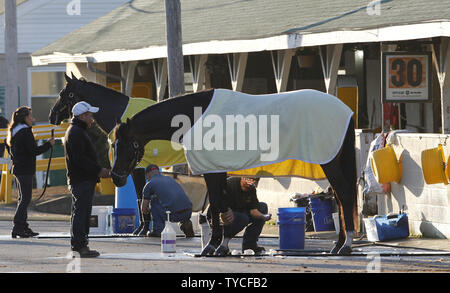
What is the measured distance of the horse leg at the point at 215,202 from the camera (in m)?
13.8

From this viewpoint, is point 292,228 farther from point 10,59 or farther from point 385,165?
point 10,59

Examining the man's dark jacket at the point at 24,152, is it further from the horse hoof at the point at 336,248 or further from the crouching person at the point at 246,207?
the horse hoof at the point at 336,248

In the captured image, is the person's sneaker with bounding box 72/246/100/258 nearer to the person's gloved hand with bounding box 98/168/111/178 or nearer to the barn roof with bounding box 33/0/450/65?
the person's gloved hand with bounding box 98/168/111/178

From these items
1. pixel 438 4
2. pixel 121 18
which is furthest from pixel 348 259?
pixel 121 18

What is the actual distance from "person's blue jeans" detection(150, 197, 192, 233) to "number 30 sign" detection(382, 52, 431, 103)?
374 cm

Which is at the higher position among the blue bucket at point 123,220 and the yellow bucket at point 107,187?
the yellow bucket at point 107,187

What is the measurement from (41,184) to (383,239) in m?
16.7

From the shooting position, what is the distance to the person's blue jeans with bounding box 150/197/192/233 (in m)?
16.8

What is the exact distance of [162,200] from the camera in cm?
1673

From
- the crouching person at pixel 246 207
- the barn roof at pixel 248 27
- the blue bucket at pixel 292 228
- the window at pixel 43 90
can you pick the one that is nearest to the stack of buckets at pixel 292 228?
the blue bucket at pixel 292 228

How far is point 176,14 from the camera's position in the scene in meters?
20.0

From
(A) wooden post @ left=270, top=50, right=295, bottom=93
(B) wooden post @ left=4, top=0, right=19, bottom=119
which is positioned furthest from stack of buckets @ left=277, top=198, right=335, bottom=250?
(B) wooden post @ left=4, top=0, right=19, bottom=119

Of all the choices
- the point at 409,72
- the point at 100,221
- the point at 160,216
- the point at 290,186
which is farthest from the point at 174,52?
the point at 409,72

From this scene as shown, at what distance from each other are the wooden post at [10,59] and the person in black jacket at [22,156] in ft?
41.2
